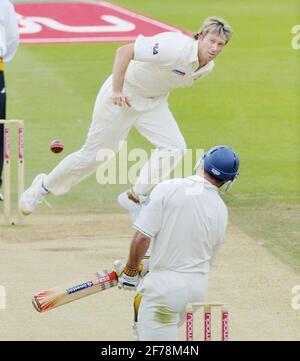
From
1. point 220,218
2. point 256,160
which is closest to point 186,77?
point 220,218

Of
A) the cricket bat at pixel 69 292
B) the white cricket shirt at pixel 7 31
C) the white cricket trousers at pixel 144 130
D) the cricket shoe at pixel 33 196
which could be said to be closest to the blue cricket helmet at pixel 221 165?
the cricket bat at pixel 69 292

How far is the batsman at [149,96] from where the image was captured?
1000cm

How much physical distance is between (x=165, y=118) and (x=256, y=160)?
405cm

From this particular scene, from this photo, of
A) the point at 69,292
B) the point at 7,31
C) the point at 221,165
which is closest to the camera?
the point at 221,165

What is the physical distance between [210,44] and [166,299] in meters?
3.12

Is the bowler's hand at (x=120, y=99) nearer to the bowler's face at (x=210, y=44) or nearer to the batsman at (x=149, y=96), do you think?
the batsman at (x=149, y=96)

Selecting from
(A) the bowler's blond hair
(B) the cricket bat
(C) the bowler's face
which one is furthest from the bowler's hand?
(B) the cricket bat

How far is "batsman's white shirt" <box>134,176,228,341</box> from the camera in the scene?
739cm

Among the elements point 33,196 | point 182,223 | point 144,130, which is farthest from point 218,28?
point 182,223

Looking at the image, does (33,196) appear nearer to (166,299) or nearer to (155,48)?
(155,48)

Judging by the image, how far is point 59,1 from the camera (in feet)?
81.6

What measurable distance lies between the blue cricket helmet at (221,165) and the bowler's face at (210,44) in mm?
2558

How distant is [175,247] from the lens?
743cm

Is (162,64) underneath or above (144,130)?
above
